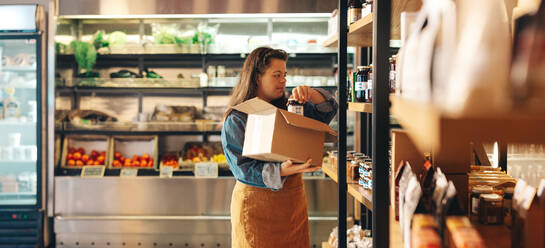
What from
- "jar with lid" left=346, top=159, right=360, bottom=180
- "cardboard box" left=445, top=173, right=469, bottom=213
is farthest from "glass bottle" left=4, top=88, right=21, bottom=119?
"cardboard box" left=445, top=173, right=469, bottom=213

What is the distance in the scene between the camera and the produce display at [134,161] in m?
4.25

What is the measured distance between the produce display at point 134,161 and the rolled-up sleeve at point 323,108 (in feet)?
6.82

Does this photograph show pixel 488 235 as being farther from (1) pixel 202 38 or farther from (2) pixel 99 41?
(2) pixel 99 41

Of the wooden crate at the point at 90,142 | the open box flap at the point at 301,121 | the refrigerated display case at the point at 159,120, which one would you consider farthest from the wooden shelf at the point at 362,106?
the wooden crate at the point at 90,142

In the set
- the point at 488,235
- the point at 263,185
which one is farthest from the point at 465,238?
the point at 263,185

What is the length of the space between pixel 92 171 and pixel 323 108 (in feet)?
7.82

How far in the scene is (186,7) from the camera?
402 cm

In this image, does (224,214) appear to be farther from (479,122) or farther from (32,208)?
(479,122)

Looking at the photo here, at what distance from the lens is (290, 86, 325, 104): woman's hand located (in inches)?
92.1

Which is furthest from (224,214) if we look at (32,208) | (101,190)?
(32,208)

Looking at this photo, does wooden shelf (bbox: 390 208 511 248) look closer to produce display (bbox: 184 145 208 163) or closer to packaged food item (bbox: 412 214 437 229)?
packaged food item (bbox: 412 214 437 229)

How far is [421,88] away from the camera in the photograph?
742 mm

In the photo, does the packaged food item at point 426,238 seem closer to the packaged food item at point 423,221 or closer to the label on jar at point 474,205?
the packaged food item at point 423,221

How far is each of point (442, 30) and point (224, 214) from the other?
3.51 metres
